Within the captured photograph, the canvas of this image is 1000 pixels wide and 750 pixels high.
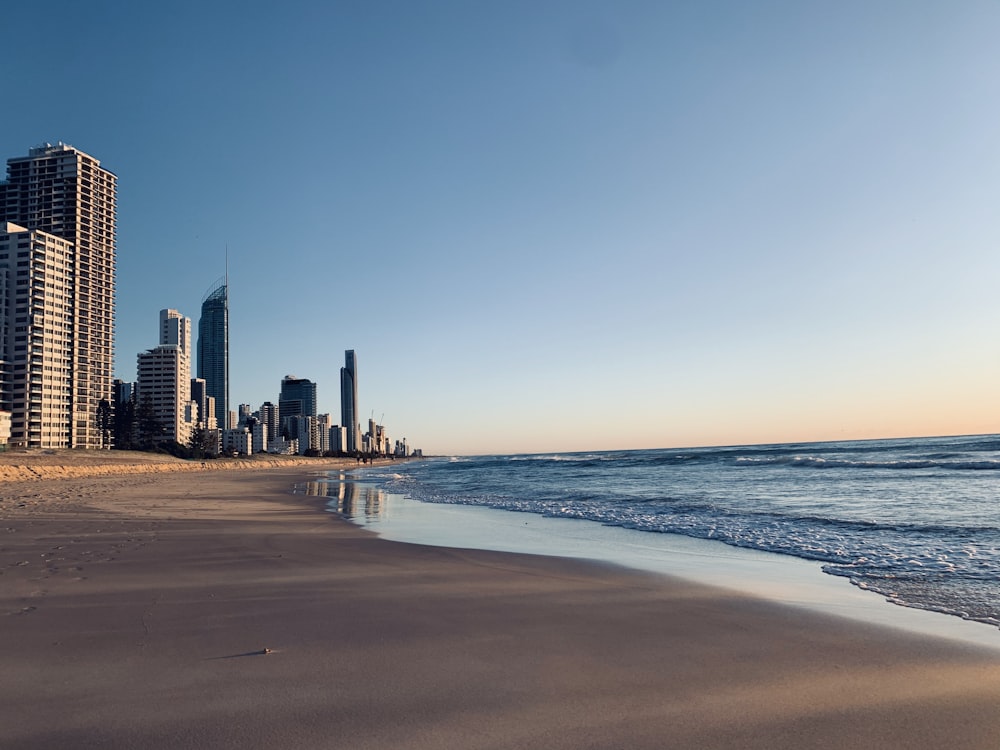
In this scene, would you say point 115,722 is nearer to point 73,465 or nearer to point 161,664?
point 161,664

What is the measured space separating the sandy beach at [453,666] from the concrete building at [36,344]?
119 metres

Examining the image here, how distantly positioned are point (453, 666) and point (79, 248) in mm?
148605

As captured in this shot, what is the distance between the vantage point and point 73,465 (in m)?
53.8

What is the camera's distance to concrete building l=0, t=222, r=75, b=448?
342ft

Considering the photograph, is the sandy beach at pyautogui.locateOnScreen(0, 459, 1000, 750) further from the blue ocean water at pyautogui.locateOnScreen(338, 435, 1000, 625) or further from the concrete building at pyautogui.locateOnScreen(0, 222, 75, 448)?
the concrete building at pyautogui.locateOnScreen(0, 222, 75, 448)

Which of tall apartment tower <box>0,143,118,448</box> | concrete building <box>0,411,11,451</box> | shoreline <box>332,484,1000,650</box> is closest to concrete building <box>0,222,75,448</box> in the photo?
tall apartment tower <box>0,143,118,448</box>

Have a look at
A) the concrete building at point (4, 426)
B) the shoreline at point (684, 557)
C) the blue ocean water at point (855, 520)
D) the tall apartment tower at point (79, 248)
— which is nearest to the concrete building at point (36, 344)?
the tall apartment tower at point (79, 248)

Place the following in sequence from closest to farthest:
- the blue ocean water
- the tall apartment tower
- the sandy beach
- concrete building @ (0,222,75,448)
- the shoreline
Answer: the sandy beach, the shoreline, the blue ocean water, concrete building @ (0,222,75,448), the tall apartment tower

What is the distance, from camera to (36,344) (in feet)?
351

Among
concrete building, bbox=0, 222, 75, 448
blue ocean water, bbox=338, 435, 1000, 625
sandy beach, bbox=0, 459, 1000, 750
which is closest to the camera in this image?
sandy beach, bbox=0, 459, 1000, 750

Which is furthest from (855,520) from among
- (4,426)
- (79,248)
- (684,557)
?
(79,248)

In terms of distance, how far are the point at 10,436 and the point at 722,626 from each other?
128023 millimetres

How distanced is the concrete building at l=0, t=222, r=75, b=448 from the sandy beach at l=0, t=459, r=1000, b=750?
119 meters

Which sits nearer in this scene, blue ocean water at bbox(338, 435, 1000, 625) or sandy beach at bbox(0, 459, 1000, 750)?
sandy beach at bbox(0, 459, 1000, 750)
